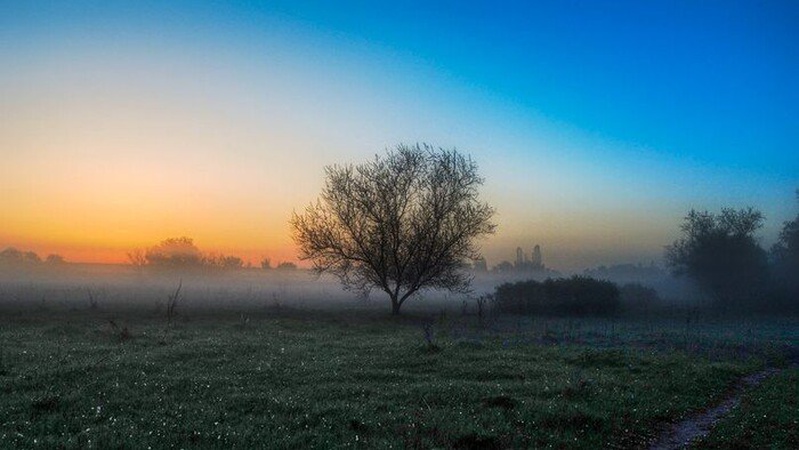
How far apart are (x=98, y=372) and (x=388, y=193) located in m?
36.4

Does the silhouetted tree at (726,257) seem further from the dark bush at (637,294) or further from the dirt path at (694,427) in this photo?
the dirt path at (694,427)

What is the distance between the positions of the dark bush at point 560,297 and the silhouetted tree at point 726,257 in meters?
27.9

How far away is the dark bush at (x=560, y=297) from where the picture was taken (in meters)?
64.6

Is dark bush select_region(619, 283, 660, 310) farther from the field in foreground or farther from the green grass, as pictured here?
the green grass

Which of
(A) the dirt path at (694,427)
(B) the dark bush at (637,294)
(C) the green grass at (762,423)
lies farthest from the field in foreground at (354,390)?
(B) the dark bush at (637,294)

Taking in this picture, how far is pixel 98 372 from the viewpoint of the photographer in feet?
62.5

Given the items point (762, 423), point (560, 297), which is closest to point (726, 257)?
point (560, 297)

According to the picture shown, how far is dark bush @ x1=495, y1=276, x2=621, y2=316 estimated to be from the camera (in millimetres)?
64562

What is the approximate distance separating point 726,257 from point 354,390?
277 ft

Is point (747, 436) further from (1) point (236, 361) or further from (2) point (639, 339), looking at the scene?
(2) point (639, 339)

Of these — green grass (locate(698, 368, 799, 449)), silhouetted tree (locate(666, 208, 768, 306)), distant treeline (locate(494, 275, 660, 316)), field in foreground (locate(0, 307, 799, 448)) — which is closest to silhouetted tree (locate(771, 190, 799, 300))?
silhouetted tree (locate(666, 208, 768, 306))

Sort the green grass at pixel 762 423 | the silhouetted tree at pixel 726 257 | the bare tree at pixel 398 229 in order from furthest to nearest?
the silhouetted tree at pixel 726 257, the bare tree at pixel 398 229, the green grass at pixel 762 423

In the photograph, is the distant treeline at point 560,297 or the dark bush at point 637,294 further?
the dark bush at point 637,294

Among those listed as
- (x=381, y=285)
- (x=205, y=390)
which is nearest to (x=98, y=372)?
(x=205, y=390)
